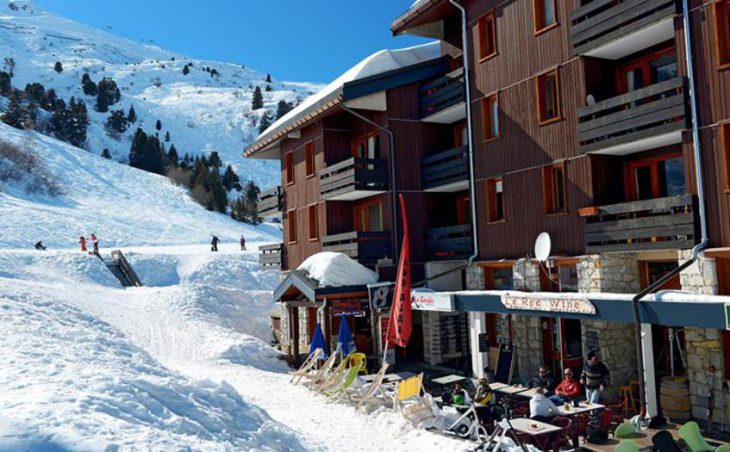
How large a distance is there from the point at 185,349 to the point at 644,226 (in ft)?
55.9

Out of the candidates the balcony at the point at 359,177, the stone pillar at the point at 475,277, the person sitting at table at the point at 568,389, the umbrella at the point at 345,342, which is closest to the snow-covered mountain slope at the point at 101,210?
the balcony at the point at 359,177

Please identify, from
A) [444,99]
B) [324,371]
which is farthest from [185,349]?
[444,99]

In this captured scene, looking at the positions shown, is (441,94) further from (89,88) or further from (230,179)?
(89,88)

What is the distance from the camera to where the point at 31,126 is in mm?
67188

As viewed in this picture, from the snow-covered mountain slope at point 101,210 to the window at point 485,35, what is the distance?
34.7 metres

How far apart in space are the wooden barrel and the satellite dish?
4011 mm

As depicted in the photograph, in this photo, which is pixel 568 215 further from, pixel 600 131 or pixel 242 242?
pixel 242 242

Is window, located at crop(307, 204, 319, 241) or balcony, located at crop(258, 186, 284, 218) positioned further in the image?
balcony, located at crop(258, 186, 284, 218)

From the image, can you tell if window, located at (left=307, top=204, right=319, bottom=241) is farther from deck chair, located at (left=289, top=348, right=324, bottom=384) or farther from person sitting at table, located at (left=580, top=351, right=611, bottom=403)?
person sitting at table, located at (left=580, top=351, right=611, bottom=403)

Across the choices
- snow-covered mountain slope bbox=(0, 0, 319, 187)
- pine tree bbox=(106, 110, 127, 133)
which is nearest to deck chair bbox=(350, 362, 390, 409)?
snow-covered mountain slope bbox=(0, 0, 319, 187)

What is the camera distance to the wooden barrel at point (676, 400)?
39.8ft

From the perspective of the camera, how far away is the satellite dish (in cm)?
1512

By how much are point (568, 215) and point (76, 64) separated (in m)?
121

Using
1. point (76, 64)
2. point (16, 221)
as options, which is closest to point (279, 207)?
point (16, 221)
